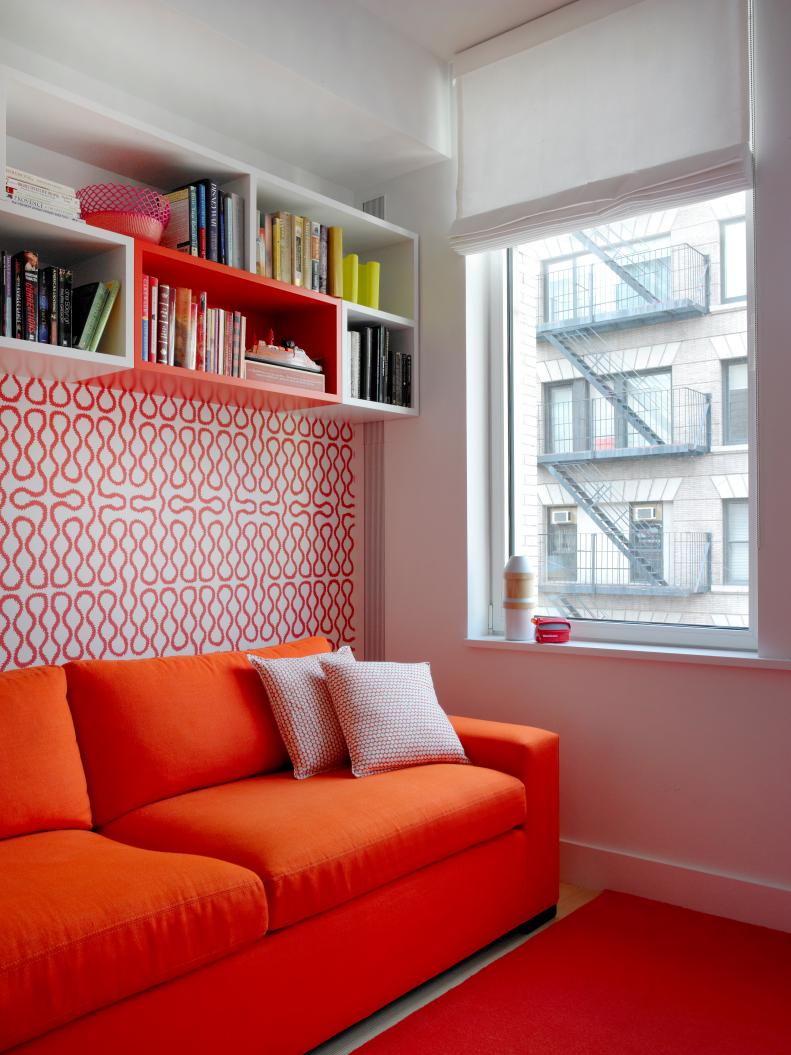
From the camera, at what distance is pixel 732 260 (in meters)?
3.09

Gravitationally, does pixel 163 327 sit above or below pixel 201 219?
below

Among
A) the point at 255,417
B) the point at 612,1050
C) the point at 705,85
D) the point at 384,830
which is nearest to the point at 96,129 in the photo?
the point at 255,417

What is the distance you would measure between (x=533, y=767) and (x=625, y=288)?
66.8 inches

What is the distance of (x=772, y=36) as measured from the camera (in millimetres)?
2830

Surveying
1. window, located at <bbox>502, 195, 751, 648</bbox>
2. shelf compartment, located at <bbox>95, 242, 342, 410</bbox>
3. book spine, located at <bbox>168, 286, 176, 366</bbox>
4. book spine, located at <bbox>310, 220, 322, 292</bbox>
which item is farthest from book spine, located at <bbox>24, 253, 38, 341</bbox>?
window, located at <bbox>502, 195, 751, 648</bbox>

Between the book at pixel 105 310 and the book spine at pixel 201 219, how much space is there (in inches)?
14.1

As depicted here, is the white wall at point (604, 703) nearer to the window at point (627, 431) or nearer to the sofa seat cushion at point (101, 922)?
the window at point (627, 431)

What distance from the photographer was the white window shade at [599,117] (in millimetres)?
2947

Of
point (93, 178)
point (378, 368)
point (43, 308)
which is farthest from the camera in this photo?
point (378, 368)

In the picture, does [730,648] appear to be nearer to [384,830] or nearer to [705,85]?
[384,830]

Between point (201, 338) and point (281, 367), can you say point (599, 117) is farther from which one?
point (201, 338)

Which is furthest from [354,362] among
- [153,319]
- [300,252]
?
[153,319]

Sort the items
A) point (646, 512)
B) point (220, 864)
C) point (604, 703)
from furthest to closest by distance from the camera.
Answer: point (646, 512)
point (604, 703)
point (220, 864)

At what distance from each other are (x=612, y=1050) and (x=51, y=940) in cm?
129
